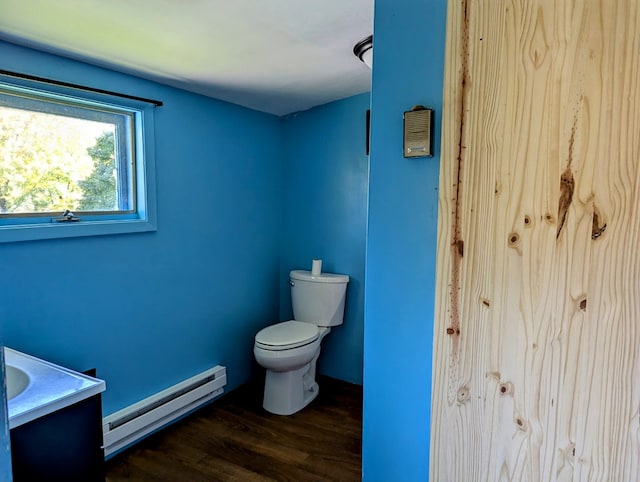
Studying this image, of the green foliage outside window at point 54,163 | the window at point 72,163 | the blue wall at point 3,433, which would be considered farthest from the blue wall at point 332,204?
the blue wall at point 3,433

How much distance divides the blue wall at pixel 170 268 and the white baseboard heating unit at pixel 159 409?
55mm

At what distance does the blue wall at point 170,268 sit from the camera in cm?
165

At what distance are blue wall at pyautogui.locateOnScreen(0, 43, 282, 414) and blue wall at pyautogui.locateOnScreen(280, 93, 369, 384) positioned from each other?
0.13m

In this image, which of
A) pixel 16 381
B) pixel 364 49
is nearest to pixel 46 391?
pixel 16 381

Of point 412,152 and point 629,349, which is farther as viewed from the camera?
point 412,152

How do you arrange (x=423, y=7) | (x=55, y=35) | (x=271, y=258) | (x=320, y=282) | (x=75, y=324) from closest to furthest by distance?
(x=423, y=7) → (x=55, y=35) → (x=75, y=324) → (x=320, y=282) → (x=271, y=258)

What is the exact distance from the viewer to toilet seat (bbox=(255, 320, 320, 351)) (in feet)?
7.50

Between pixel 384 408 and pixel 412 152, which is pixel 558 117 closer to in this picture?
pixel 412 152

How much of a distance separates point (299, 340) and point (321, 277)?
0.47 metres

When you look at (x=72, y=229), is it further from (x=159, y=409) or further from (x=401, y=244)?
(x=401, y=244)

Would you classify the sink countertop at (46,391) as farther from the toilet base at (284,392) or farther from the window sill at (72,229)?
the toilet base at (284,392)


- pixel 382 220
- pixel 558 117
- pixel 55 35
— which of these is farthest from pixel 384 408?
pixel 55 35

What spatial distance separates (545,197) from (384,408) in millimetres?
855

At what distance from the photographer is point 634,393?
76 cm
